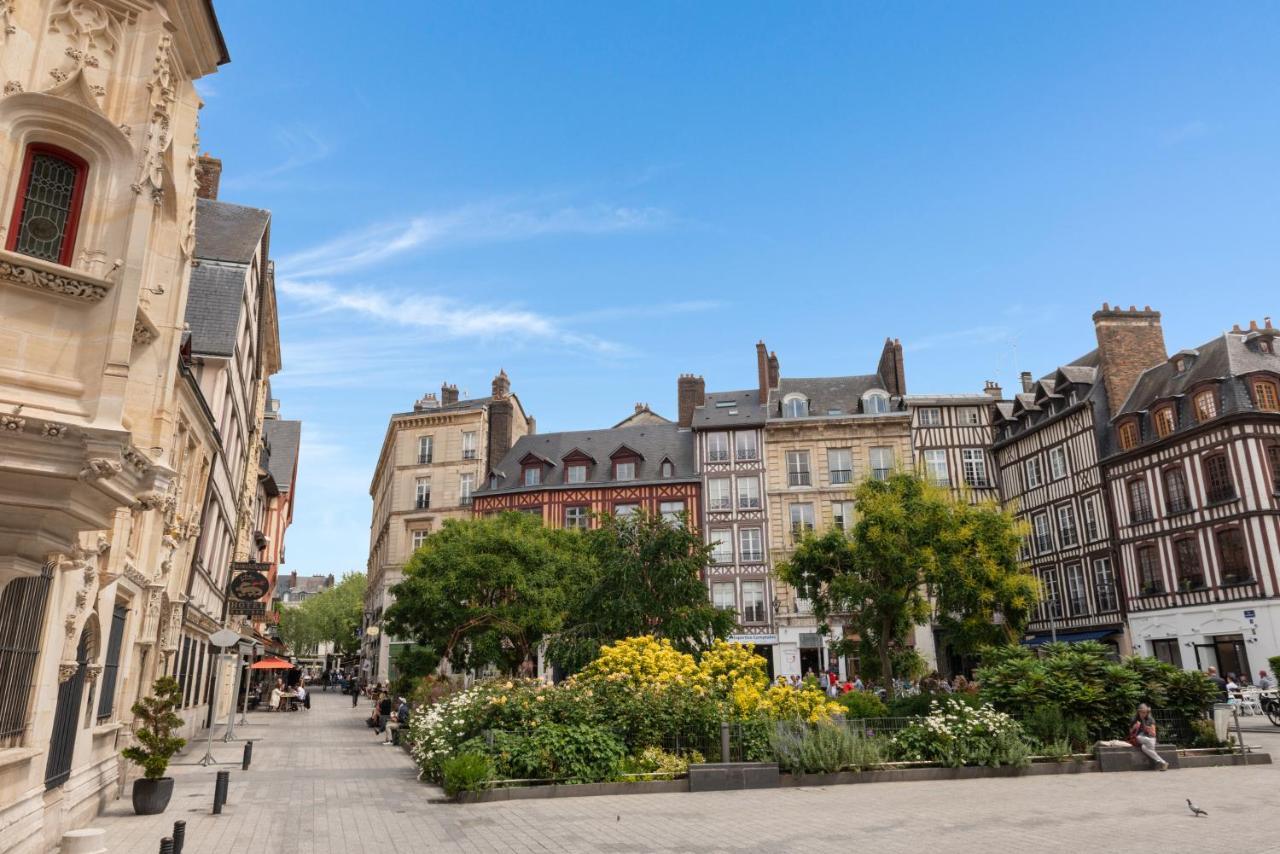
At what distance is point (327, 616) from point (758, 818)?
7226 centimetres

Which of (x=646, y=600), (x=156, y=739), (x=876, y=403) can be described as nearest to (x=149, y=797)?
(x=156, y=739)

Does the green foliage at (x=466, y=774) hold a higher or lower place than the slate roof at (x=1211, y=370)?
lower

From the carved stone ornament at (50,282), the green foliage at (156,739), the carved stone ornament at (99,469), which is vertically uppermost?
the carved stone ornament at (50,282)

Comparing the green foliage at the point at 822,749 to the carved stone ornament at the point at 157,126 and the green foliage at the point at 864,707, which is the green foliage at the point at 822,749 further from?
the carved stone ornament at the point at 157,126

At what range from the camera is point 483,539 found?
2800cm

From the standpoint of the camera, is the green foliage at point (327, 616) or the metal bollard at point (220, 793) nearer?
the metal bollard at point (220, 793)

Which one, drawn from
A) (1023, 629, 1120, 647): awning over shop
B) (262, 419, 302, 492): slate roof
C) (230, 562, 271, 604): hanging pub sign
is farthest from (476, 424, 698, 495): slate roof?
(230, 562, 271, 604): hanging pub sign

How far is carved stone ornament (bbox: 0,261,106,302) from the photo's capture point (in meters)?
5.46

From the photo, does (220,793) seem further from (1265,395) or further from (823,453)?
(823,453)

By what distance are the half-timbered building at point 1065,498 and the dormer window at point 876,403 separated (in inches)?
206

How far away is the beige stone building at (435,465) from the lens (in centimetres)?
4425

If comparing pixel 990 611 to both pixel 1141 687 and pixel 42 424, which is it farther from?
pixel 42 424

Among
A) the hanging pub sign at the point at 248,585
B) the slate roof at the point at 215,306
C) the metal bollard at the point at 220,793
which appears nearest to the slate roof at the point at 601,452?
the hanging pub sign at the point at 248,585

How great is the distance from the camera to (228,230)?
21.4 metres
